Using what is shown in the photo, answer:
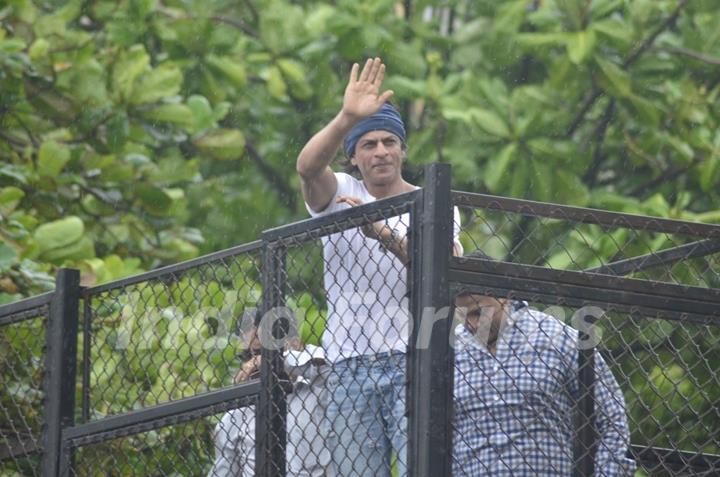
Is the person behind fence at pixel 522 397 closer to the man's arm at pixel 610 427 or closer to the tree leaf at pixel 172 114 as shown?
the man's arm at pixel 610 427

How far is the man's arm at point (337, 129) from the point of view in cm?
469

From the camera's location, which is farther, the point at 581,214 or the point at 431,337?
the point at 581,214

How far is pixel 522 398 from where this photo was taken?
4602 mm

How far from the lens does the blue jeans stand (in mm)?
4543

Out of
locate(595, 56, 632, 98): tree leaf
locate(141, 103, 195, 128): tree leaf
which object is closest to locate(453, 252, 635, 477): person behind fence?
locate(141, 103, 195, 128): tree leaf

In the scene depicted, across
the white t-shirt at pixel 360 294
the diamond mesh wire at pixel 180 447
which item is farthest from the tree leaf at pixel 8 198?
the white t-shirt at pixel 360 294

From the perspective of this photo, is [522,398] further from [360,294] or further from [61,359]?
[61,359]

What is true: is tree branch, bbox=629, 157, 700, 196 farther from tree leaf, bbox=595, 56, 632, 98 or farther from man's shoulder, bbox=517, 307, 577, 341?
man's shoulder, bbox=517, 307, 577, 341

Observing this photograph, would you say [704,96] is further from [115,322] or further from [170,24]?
[115,322]

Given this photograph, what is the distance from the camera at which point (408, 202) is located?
14.0 feet

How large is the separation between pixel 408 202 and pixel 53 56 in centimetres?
480

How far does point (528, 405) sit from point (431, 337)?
0.45 meters

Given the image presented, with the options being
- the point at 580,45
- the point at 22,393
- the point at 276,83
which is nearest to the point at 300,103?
the point at 276,83

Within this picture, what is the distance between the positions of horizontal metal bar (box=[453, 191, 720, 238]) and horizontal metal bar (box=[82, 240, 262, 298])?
82 centimetres
